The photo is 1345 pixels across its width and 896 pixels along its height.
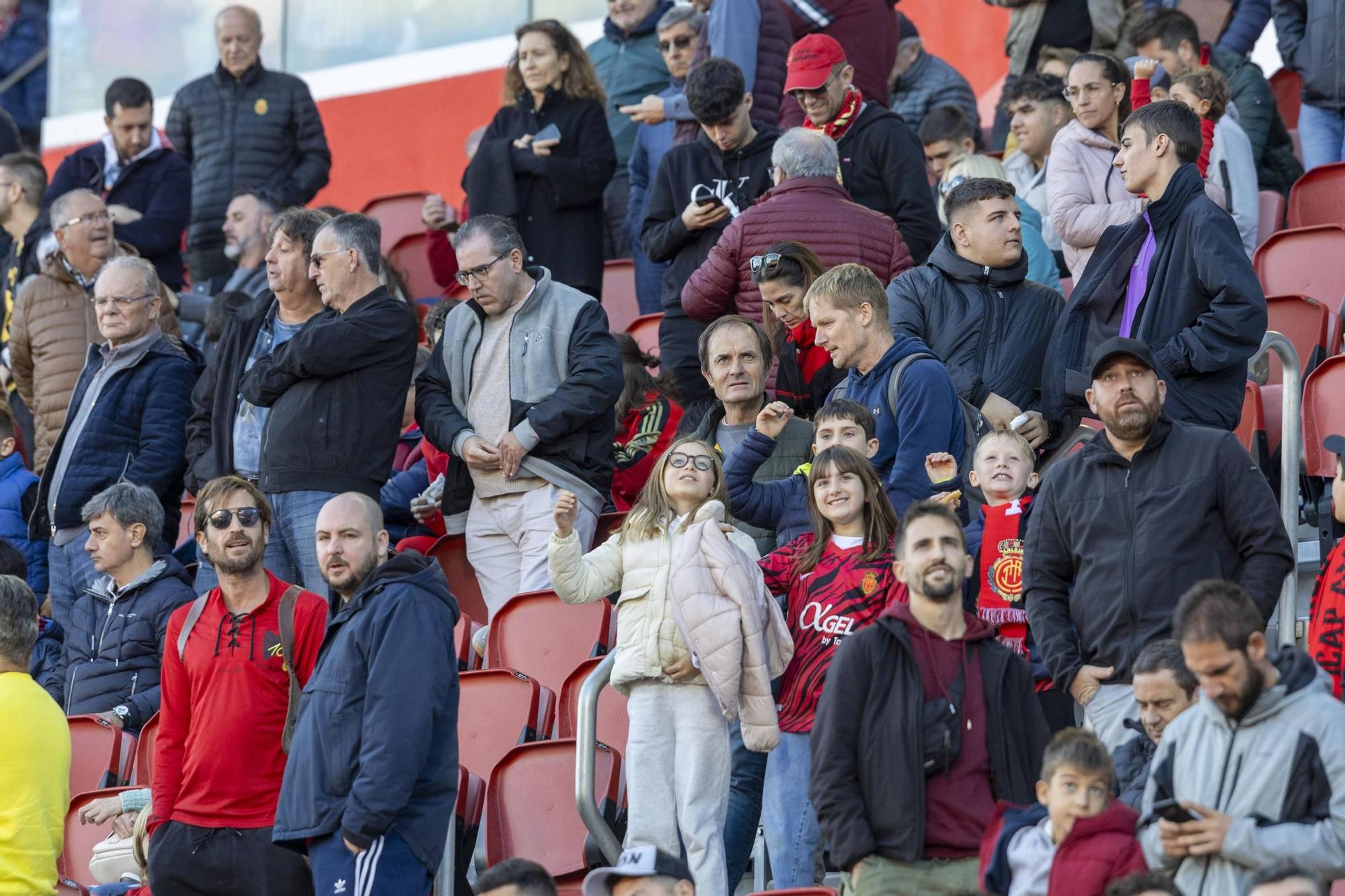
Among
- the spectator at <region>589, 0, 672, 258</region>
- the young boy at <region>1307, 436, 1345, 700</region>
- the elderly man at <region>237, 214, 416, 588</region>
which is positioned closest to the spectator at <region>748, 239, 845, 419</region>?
the elderly man at <region>237, 214, 416, 588</region>

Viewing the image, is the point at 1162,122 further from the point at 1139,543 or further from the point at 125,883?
the point at 125,883

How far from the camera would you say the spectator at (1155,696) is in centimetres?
510

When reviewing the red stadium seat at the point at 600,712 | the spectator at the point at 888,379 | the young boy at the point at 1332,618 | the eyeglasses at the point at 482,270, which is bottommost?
the red stadium seat at the point at 600,712

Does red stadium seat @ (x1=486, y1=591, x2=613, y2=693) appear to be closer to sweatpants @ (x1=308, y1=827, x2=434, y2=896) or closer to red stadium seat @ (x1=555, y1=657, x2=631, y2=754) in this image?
red stadium seat @ (x1=555, y1=657, x2=631, y2=754)

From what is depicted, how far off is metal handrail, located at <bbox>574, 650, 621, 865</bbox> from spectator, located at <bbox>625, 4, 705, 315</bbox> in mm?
3968

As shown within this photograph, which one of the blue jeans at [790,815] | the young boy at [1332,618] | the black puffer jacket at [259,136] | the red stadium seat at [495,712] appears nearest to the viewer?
the young boy at [1332,618]

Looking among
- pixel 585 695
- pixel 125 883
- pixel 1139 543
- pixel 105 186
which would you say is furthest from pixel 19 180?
pixel 1139 543

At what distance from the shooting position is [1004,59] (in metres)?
13.3

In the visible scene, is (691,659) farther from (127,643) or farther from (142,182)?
(142,182)

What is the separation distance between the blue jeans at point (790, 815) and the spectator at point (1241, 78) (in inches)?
175

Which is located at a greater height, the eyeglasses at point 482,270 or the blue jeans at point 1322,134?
the blue jeans at point 1322,134

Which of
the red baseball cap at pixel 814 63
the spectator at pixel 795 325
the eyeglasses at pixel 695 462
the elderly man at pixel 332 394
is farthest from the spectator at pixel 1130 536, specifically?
the red baseball cap at pixel 814 63

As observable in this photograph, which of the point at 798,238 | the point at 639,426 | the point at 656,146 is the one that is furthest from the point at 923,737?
the point at 656,146

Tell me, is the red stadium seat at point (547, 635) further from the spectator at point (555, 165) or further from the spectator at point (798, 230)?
the spectator at point (555, 165)
